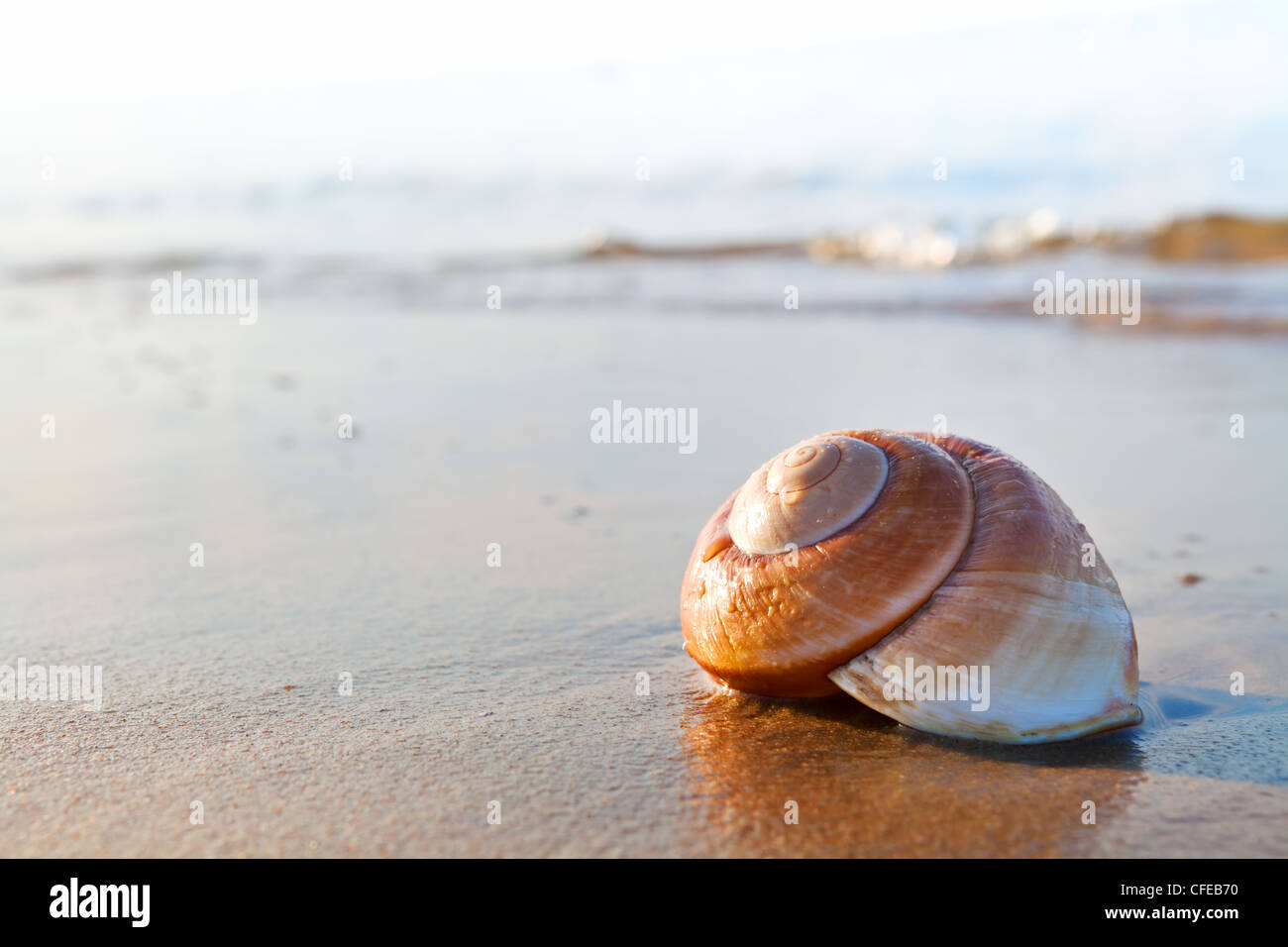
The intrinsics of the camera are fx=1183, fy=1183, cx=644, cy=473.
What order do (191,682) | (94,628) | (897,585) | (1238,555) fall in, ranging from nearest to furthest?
(897,585) < (191,682) < (94,628) < (1238,555)

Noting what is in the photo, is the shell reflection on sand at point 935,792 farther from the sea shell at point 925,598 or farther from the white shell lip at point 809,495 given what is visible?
the white shell lip at point 809,495

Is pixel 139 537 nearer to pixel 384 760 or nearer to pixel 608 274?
pixel 384 760

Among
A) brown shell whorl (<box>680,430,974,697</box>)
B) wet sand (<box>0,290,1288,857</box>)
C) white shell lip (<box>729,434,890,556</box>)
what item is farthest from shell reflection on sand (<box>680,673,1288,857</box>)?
white shell lip (<box>729,434,890,556</box>)

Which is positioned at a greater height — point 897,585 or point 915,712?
point 897,585

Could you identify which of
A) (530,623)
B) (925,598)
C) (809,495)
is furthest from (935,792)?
(530,623)
